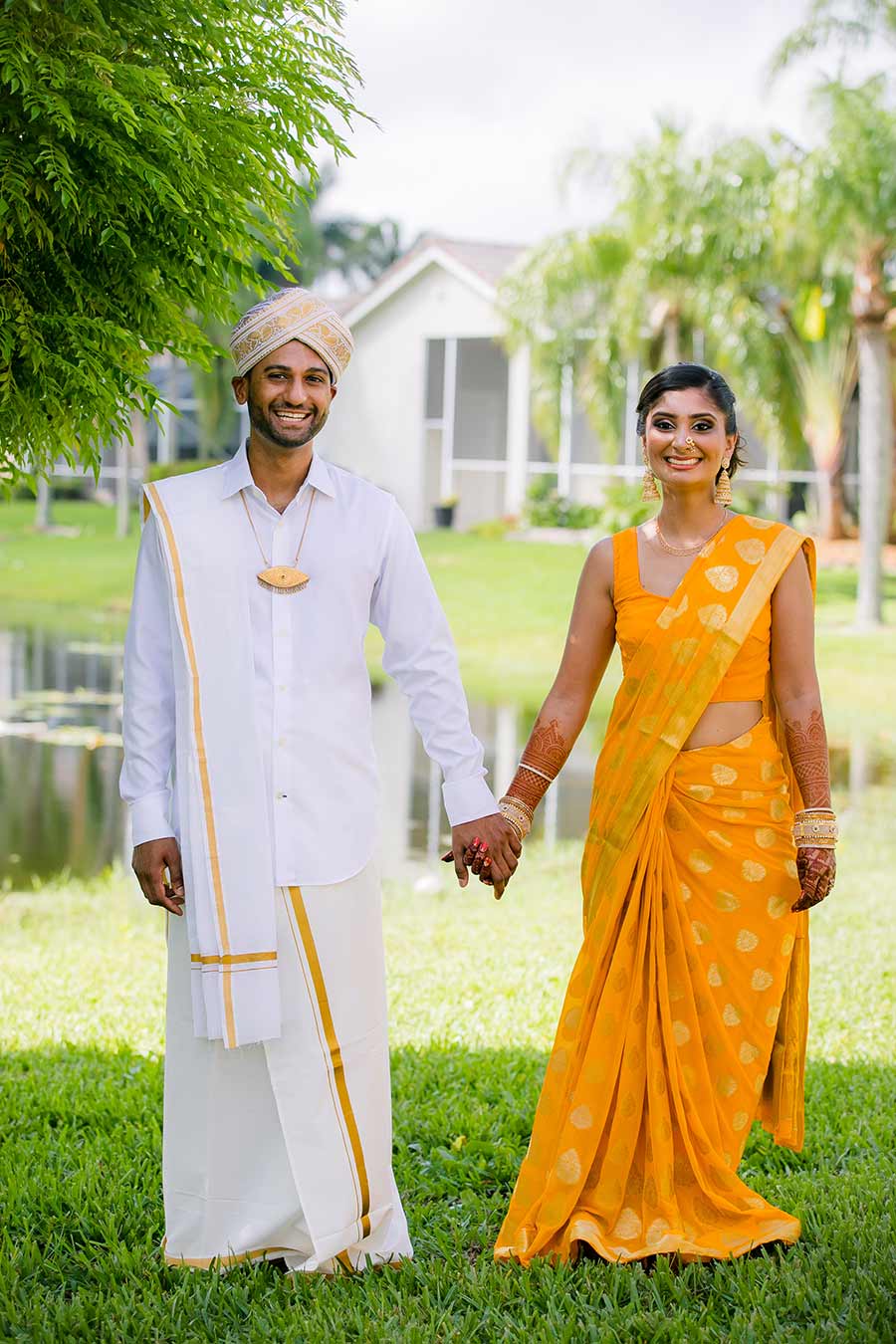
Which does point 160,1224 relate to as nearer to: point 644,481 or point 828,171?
point 644,481

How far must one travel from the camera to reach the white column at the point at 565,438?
24.8 m

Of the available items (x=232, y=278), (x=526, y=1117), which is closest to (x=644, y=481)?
(x=232, y=278)

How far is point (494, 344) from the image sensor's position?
33219 millimetres

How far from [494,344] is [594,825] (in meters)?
30.3

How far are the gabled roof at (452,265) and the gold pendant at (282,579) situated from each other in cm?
2755

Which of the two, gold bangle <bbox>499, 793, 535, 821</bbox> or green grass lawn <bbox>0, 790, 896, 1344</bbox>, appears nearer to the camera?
green grass lawn <bbox>0, 790, 896, 1344</bbox>

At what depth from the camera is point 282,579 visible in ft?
11.6

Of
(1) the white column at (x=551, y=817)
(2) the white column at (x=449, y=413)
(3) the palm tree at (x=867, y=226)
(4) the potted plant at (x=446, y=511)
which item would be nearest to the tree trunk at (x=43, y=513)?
(4) the potted plant at (x=446, y=511)

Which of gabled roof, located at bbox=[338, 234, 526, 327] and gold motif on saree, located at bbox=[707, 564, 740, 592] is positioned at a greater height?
gabled roof, located at bbox=[338, 234, 526, 327]

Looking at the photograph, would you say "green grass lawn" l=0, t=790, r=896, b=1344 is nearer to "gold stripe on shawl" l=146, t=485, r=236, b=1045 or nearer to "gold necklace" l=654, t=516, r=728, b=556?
"gold stripe on shawl" l=146, t=485, r=236, b=1045

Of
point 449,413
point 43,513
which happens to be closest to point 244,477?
point 449,413

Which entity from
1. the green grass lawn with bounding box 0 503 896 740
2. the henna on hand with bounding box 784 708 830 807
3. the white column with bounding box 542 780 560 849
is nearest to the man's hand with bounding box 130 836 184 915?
the henna on hand with bounding box 784 708 830 807

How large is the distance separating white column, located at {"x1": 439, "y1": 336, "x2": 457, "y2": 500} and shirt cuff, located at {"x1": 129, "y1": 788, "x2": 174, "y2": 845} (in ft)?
95.6

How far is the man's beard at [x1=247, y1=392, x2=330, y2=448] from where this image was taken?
3.57m
